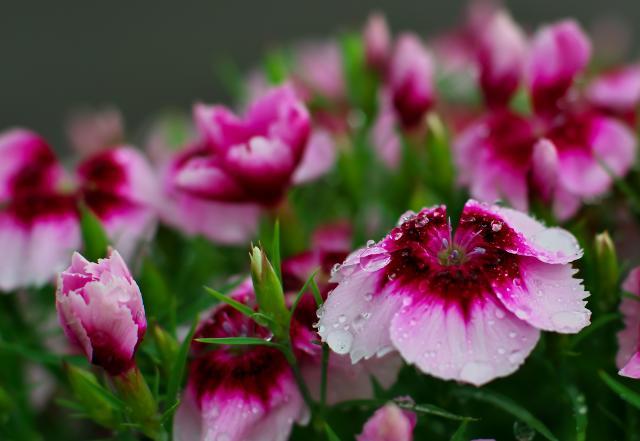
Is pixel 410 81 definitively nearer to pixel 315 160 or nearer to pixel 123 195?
pixel 315 160

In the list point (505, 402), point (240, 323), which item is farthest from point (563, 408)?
point (240, 323)

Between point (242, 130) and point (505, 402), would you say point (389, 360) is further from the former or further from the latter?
point (242, 130)

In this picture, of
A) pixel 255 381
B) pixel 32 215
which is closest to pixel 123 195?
pixel 32 215

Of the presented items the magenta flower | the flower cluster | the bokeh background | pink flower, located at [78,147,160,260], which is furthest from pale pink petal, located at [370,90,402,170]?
the bokeh background

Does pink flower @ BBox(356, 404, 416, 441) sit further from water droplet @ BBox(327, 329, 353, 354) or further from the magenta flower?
the magenta flower

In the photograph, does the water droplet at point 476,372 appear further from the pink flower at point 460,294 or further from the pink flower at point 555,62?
the pink flower at point 555,62

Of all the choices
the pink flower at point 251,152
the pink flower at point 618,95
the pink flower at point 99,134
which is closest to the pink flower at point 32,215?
the pink flower at point 251,152
